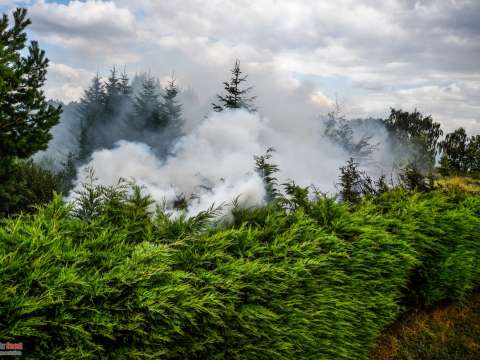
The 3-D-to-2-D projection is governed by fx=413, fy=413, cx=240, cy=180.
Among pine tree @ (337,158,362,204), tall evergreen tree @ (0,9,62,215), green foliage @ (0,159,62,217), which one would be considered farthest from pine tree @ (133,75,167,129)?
pine tree @ (337,158,362,204)

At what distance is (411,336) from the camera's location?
5145mm

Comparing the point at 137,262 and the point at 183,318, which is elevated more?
the point at 137,262

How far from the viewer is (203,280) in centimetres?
288

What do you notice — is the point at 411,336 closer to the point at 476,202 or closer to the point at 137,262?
the point at 476,202

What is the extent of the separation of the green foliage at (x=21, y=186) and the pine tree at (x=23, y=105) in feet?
2.53

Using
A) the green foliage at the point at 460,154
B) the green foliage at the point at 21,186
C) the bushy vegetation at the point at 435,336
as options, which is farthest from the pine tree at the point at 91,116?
the bushy vegetation at the point at 435,336

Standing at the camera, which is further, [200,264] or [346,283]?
[346,283]

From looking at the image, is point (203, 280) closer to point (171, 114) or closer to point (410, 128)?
point (171, 114)

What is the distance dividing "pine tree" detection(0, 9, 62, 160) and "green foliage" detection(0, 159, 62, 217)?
0.77 m

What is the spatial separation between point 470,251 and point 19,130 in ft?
40.8

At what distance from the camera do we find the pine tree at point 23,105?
12289 millimetres

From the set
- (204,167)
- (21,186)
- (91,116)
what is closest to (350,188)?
(204,167)

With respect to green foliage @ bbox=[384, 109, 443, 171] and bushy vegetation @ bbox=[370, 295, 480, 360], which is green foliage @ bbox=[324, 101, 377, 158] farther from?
bushy vegetation @ bbox=[370, 295, 480, 360]

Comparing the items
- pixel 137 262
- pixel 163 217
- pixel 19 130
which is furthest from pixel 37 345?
pixel 19 130
